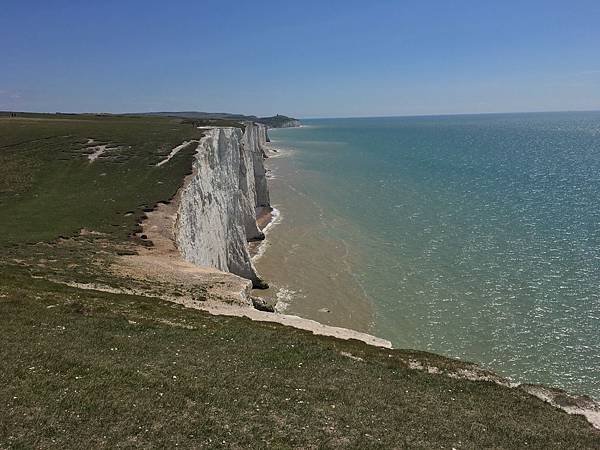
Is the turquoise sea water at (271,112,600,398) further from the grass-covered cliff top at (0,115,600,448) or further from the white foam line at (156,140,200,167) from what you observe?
the white foam line at (156,140,200,167)

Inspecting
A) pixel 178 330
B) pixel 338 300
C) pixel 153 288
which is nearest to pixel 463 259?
pixel 338 300

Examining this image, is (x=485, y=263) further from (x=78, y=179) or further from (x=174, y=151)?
(x=78, y=179)

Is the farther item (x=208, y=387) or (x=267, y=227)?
(x=267, y=227)

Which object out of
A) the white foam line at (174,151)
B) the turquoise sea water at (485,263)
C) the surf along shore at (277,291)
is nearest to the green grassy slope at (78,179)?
the white foam line at (174,151)

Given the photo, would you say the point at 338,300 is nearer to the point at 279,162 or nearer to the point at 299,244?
the point at 299,244

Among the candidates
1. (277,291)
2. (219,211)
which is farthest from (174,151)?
(277,291)

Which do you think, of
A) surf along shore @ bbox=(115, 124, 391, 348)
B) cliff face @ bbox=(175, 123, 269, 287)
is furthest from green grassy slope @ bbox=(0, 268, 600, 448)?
cliff face @ bbox=(175, 123, 269, 287)

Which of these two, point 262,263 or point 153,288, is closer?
point 153,288

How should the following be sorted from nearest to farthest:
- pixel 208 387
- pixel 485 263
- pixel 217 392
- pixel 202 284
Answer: pixel 217 392
pixel 208 387
pixel 202 284
pixel 485 263
